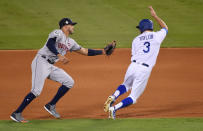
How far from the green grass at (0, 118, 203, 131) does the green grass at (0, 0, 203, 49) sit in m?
7.30

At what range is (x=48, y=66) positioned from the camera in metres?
8.40

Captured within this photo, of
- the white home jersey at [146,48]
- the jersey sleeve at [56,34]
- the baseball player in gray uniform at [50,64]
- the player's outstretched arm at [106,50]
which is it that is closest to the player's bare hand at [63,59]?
the baseball player in gray uniform at [50,64]

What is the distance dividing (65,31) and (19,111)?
1649mm

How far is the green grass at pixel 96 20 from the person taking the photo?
15.4 meters

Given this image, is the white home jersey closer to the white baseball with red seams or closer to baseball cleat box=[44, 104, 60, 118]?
the white baseball with red seams

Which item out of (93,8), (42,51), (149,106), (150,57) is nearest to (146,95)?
(149,106)

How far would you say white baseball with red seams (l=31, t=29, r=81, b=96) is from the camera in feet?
26.9

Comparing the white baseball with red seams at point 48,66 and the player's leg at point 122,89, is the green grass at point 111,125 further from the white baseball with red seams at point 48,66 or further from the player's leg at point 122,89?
the white baseball with red seams at point 48,66

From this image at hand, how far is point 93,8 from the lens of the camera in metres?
18.2

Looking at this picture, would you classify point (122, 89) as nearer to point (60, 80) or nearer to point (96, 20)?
point (60, 80)

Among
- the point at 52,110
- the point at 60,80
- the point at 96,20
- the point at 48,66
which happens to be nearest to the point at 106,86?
the point at 52,110

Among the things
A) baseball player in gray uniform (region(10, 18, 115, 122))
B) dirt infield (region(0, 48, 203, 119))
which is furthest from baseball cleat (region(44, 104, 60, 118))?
dirt infield (region(0, 48, 203, 119))

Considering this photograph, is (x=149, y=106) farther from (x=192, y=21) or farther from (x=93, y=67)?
(x=192, y=21)

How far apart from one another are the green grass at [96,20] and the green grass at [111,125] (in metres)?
7.30
